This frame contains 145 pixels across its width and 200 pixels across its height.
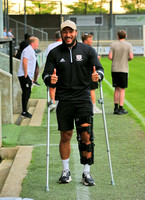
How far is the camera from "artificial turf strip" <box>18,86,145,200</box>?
5945mm

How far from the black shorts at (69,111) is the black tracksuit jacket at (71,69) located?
2.5 inches

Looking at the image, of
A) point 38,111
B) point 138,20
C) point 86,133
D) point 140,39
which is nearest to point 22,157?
point 86,133

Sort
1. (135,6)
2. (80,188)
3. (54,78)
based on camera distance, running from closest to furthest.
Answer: (54,78) → (80,188) → (135,6)

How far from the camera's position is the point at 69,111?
20.8 ft

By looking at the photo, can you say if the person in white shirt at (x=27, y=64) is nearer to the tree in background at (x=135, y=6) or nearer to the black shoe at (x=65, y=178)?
the black shoe at (x=65, y=178)

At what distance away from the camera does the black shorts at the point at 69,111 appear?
6.32 m

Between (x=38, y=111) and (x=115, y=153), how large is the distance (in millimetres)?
5543

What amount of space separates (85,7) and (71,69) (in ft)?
202

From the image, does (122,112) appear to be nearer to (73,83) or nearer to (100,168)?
(100,168)

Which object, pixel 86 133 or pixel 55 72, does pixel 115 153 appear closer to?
pixel 86 133

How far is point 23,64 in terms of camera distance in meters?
11.9

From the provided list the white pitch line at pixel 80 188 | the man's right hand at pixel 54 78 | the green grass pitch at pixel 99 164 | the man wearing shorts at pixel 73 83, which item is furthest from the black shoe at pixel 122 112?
the man's right hand at pixel 54 78

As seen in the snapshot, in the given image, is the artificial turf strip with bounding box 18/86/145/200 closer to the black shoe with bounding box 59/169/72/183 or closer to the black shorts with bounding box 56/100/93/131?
the black shoe with bounding box 59/169/72/183

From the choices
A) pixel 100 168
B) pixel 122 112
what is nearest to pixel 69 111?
pixel 100 168
